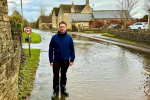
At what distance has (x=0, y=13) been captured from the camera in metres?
3.16

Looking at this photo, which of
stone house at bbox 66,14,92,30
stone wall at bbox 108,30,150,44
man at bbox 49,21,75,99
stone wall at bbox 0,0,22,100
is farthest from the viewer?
stone house at bbox 66,14,92,30

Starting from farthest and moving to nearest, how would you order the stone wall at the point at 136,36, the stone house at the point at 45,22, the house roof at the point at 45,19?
1. the house roof at the point at 45,19
2. the stone house at the point at 45,22
3. the stone wall at the point at 136,36

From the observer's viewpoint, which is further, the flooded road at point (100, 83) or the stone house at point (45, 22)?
the stone house at point (45, 22)

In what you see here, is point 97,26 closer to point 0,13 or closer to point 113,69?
point 113,69

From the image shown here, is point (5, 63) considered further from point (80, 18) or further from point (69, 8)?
point (69, 8)

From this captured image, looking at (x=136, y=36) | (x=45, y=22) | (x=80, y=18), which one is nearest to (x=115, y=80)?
(x=136, y=36)

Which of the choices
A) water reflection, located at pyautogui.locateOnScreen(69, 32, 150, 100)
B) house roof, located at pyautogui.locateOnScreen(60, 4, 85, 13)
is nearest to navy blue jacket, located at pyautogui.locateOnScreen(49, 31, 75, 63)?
water reflection, located at pyautogui.locateOnScreen(69, 32, 150, 100)

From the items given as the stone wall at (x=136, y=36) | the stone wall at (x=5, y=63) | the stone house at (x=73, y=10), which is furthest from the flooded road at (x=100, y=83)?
the stone house at (x=73, y=10)

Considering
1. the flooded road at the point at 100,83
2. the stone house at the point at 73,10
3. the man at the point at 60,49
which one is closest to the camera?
the man at the point at 60,49

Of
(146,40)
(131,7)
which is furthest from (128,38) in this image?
(131,7)

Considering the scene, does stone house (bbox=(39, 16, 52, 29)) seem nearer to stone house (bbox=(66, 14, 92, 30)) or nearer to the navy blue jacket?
stone house (bbox=(66, 14, 92, 30))

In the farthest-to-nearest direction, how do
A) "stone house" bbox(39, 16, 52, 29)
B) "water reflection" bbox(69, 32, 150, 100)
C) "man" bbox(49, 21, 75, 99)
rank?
"stone house" bbox(39, 16, 52, 29) → "water reflection" bbox(69, 32, 150, 100) → "man" bbox(49, 21, 75, 99)

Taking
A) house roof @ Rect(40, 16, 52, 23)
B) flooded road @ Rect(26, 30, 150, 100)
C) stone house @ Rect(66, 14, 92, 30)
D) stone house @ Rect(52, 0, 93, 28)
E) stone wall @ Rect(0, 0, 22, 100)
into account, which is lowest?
flooded road @ Rect(26, 30, 150, 100)

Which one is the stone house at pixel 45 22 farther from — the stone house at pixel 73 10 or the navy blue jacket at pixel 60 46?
the navy blue jacket at pixel 60 46
